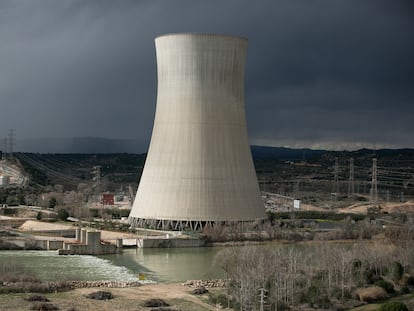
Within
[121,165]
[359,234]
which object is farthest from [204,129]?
[121,165]

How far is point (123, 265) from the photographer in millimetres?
30781

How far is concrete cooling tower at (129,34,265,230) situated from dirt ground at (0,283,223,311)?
46.6 ft

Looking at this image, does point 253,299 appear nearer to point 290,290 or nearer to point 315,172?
point 290,290

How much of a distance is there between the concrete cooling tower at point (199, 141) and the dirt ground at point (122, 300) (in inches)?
559

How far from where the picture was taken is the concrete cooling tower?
38531mm

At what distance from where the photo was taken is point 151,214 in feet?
129

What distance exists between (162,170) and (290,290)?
18183 millimetres

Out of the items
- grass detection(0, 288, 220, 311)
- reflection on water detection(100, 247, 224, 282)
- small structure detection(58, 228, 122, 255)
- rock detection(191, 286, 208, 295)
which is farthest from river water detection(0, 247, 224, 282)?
grass detection(0, 288, 220, 311)

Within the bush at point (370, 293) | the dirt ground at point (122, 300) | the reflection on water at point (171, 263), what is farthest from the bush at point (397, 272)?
the dirt ground at point (122, 300)

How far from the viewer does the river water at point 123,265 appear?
2716cm

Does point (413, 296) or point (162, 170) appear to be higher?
point (162, 170)

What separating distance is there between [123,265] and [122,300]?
8940mm

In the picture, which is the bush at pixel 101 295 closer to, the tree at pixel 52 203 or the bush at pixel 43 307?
the bush at pixel 43 307

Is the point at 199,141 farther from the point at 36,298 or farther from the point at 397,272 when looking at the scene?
the point at 36,298
